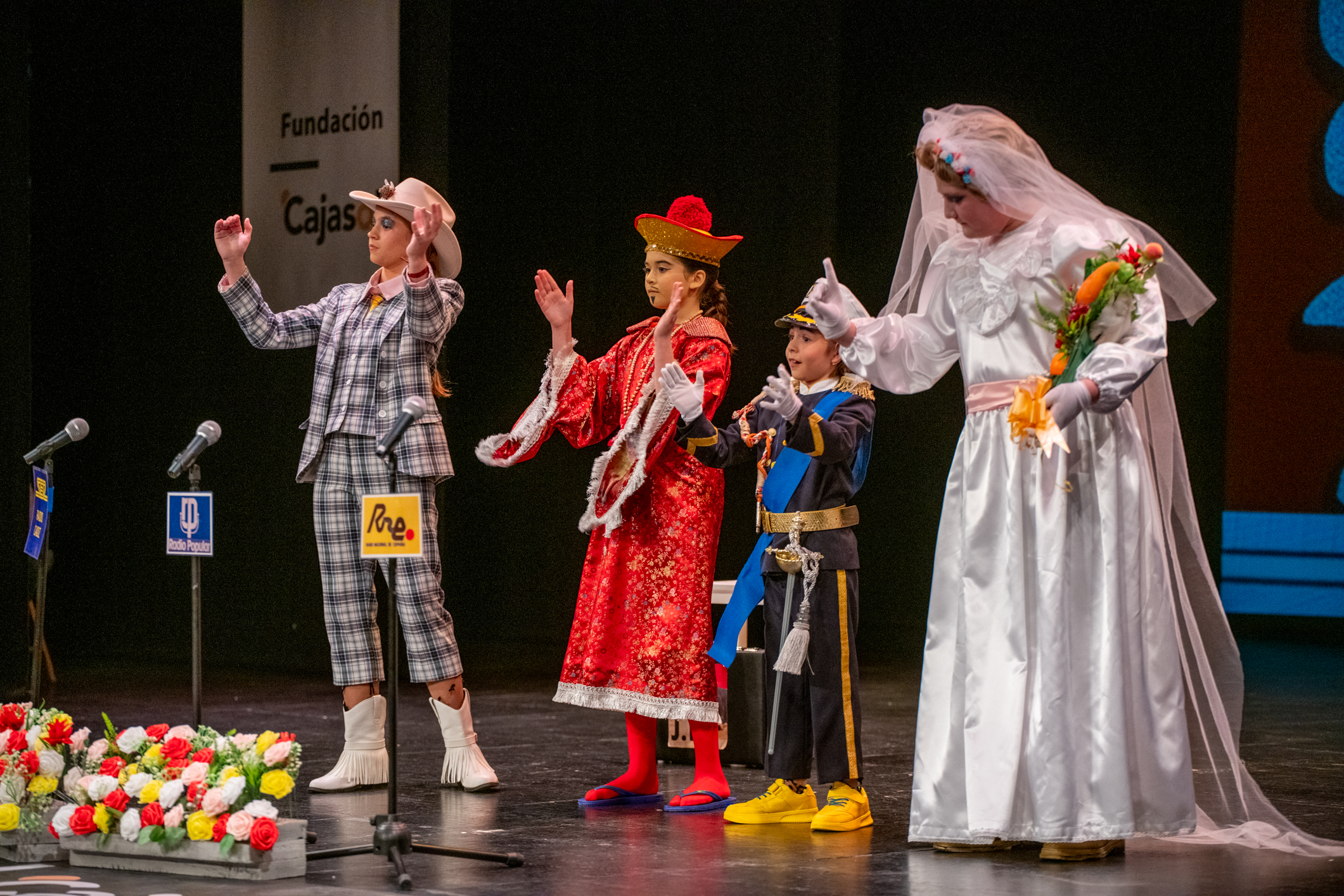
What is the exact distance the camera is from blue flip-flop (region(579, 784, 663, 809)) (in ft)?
13.3

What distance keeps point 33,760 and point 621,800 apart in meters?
1.45

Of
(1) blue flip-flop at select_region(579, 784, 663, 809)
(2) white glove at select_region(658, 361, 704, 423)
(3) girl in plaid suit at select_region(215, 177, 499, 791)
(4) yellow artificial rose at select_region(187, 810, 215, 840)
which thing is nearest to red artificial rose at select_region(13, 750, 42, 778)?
(4) yellow artificial rose at select_region(187, 810, 215, 840)

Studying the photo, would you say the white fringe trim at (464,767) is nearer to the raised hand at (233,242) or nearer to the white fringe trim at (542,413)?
the white fringe trim at (542,413)

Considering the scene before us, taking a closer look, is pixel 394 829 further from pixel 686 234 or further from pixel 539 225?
pixel 539 225

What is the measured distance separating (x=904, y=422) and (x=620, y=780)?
477 cm

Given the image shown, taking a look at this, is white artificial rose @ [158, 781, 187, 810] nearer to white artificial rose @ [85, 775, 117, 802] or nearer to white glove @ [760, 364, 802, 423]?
white artificial rose @ [85, 775, 117, 802]

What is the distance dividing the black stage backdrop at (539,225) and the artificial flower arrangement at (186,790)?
12.9ft

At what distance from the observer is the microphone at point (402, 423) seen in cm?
312

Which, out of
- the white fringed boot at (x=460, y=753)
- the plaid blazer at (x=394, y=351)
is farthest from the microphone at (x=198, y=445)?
the white fringed boot at (x=460, y=753)

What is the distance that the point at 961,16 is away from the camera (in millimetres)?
8336

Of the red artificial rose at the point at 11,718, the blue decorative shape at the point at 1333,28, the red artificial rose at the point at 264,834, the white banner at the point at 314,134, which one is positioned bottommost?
the red artificial rose at the point at 264,834

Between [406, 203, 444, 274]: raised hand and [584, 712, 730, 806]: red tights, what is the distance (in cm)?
129

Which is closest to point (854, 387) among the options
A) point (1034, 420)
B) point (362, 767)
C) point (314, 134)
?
point (1034, 420)

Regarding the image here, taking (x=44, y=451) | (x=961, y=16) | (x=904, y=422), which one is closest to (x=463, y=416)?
(x=904, y=422)
